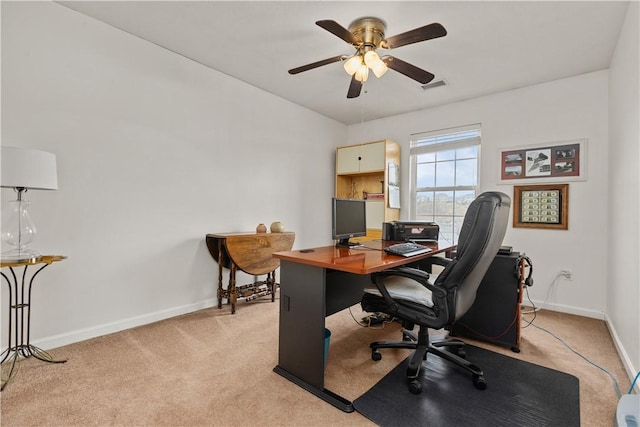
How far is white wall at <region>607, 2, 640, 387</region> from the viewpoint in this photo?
181 cm

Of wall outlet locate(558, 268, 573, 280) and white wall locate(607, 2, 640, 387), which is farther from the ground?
white wall locate(607, 2, 640, 387)

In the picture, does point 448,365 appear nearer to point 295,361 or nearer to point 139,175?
point 295,361

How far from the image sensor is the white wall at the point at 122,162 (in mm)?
2070

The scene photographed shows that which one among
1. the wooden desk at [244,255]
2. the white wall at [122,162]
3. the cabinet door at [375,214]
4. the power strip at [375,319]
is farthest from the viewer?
the cabinet door at [375,214]

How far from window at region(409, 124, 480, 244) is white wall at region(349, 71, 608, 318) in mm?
164

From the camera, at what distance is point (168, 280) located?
275 centimetres

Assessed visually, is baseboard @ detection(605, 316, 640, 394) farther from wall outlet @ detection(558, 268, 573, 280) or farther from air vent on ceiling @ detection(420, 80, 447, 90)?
air vent on ceiling @ detection(420, 80, 447, 90)

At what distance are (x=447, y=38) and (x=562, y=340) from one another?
262cm

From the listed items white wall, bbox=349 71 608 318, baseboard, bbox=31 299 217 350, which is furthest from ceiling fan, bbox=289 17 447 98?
baseboard, bbox=31 299 217 350

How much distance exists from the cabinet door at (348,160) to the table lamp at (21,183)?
10.9 ft

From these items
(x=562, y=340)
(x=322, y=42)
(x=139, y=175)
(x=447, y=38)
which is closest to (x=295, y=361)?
(x=139, y=175)

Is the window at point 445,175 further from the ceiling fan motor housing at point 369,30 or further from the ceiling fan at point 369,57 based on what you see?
the ceiling fan motor housing at point 369,30

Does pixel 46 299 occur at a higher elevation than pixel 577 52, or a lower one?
lower

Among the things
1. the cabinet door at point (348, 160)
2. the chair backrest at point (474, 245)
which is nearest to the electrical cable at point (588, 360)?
the chair backrest at point (474, 245)
